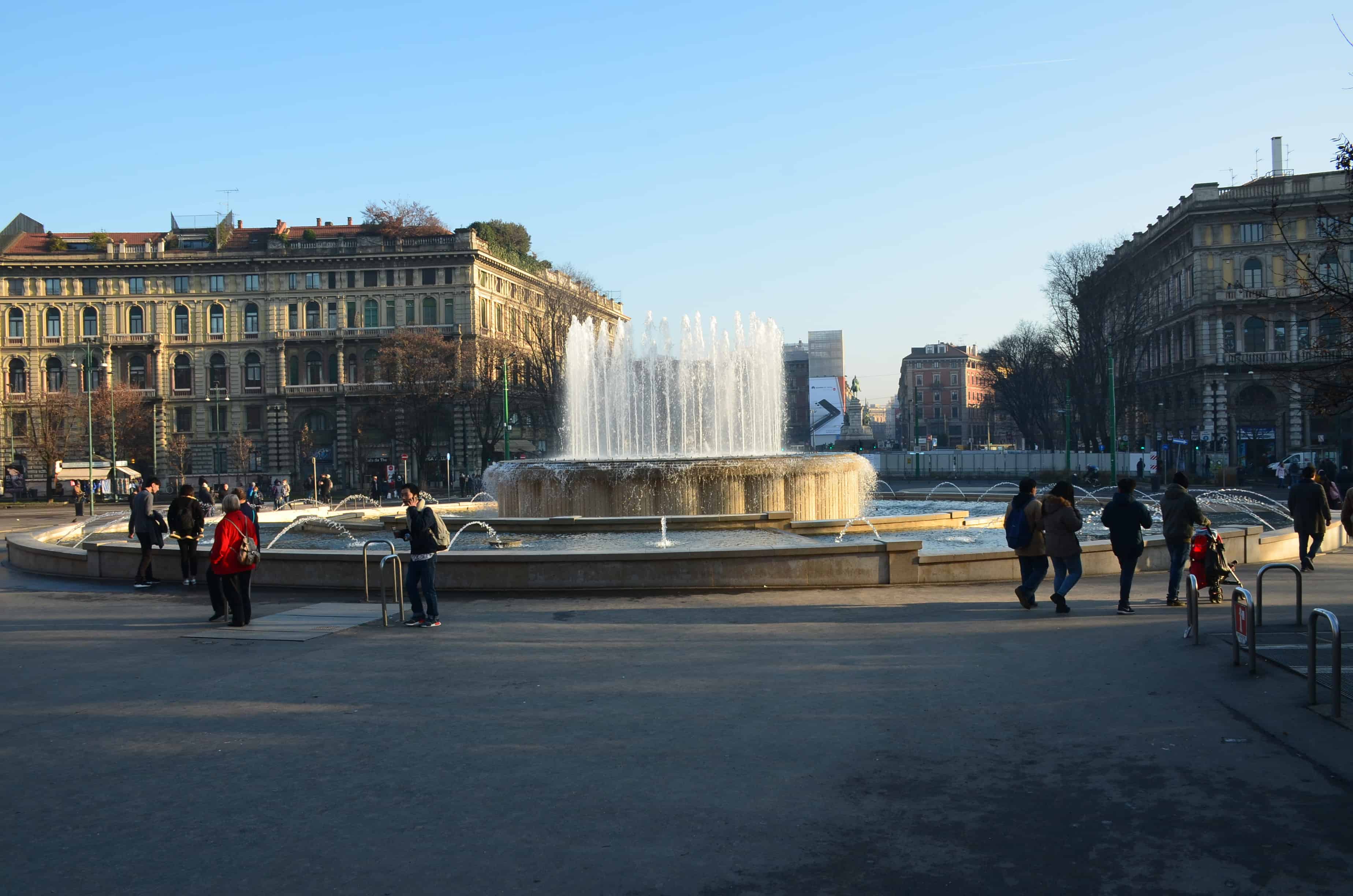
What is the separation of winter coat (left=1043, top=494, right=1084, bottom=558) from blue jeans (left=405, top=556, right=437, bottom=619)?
23.1 feet

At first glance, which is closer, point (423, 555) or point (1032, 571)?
point (423, 555)

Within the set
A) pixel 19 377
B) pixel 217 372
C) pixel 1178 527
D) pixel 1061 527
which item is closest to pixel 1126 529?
pixel 1178 527

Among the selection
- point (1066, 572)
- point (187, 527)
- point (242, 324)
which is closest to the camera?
point (1066, 572)

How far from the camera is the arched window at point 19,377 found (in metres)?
78.9

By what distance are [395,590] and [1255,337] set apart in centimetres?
6881

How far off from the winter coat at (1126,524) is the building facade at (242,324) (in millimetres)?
Answer: 65866

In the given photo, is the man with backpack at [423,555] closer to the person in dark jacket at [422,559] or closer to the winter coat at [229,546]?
the person in dark jacket at [422,559]

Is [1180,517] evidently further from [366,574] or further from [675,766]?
[366,574]

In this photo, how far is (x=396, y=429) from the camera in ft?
226

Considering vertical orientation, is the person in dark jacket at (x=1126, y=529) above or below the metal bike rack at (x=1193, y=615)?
above

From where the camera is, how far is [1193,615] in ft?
32.5

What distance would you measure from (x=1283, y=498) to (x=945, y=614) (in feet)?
114

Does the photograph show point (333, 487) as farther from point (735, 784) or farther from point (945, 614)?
point (735, 784)

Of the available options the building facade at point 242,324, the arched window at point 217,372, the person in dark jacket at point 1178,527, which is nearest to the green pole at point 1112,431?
the building facade at point 242,324
